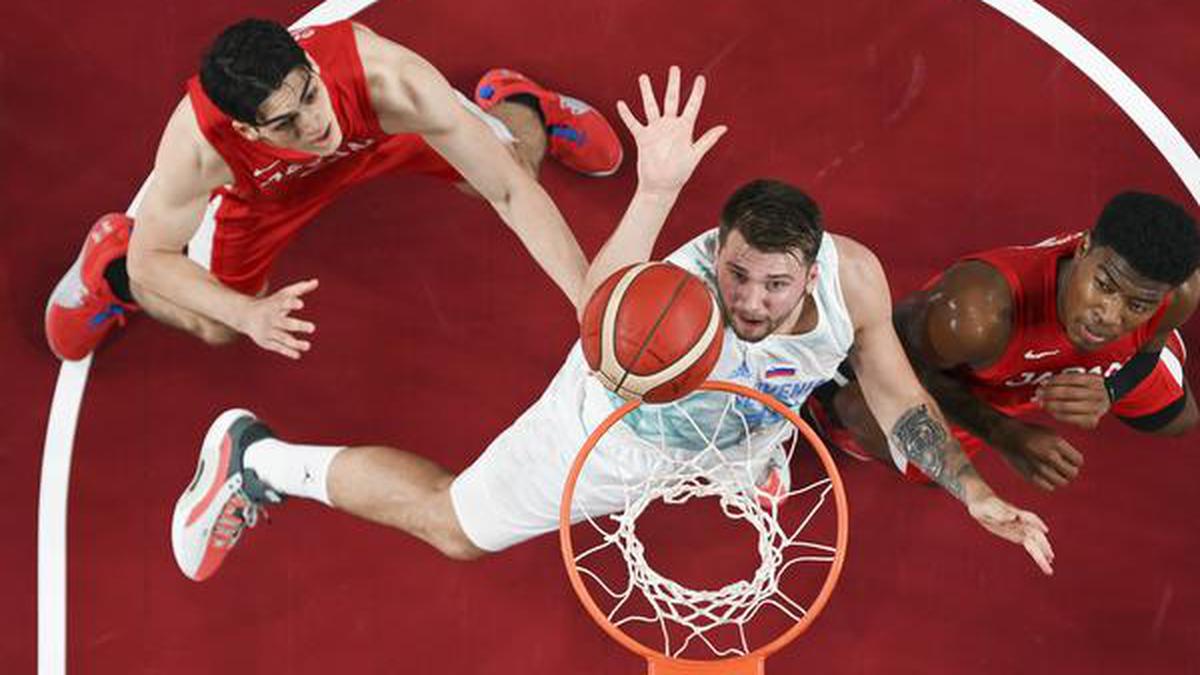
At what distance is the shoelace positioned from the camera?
4.69 m

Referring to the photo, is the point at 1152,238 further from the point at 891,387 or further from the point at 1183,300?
the point at 891,387

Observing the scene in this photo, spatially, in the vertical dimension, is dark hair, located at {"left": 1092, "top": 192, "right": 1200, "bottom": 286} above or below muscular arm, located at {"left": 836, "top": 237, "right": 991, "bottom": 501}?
above

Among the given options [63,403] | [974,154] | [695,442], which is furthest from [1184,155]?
[63,403]

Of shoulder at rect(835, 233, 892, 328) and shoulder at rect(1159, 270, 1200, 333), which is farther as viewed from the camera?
shoulder at rect(1159, 270, 1200, 333)

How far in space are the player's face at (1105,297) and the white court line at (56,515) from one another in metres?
3.37

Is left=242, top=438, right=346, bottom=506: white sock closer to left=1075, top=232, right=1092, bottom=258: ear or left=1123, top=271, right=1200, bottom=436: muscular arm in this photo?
left=1075, top=232, right=1092, bottom=258: ear

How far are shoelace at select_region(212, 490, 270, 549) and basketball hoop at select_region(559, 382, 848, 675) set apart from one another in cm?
115

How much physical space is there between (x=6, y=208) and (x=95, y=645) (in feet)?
5.56

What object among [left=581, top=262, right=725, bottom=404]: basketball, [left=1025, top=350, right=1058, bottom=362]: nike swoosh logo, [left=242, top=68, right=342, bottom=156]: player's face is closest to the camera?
[left=581, top=262, right=725, bottom=404]: basketball

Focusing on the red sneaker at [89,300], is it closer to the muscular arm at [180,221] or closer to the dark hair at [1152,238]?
the muscular arm at [180,221]

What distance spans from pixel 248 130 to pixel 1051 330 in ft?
8.26

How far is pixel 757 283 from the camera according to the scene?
3531 mm

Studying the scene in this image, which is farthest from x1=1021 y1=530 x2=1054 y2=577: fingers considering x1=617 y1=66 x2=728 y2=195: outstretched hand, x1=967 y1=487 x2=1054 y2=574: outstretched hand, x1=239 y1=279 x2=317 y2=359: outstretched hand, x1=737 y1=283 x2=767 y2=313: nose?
x1=239 y1=279 x2=317 y2=359: outstretched hand

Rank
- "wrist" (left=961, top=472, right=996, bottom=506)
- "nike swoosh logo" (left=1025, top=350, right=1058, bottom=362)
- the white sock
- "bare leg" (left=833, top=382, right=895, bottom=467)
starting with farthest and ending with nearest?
1. the white sock
2. "bare leg" (left=833, top=382, right=895, bottom=467)
3. "nike swoosh logo" (left=1025, top=350, right=1058, bottom=362)
4. "wrist" (left=961, top=472, right=996, bottom=506)
